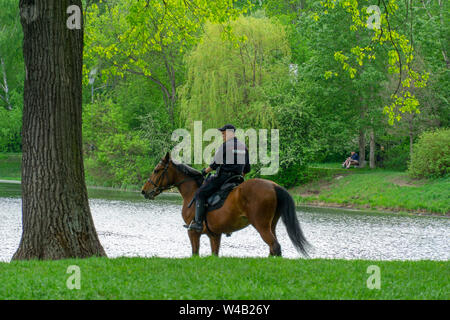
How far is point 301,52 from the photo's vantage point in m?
46.5

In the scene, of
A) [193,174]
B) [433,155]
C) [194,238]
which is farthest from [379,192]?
[194,238]

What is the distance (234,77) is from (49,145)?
27.3 metres

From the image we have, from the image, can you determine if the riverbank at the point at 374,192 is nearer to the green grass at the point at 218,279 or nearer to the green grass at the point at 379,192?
the green grass at the point at 379,192

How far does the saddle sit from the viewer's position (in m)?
10.8

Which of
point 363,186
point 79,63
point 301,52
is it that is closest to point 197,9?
point 79,63

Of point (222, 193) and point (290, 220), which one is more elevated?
point (222, 193)

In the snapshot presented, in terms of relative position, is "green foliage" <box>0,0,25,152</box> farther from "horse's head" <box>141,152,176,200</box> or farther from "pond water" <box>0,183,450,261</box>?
"horse's head" <box>141,152,176,200</box>

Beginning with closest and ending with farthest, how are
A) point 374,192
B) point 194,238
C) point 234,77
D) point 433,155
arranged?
point 194,238 < point 433,155 < point 374,192 < point 234,77

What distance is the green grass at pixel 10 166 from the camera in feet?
173

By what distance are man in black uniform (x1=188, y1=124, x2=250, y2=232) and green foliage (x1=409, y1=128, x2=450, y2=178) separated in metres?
21.5

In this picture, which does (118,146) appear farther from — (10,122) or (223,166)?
(223,166)

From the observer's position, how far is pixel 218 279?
23.9 feet

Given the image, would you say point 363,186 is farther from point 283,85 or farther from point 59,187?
point 59,187

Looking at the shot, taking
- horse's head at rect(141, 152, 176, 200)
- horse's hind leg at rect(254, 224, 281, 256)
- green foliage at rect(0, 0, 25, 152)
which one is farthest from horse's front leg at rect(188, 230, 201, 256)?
green foliage at rect(0, 0, 25, 152)
